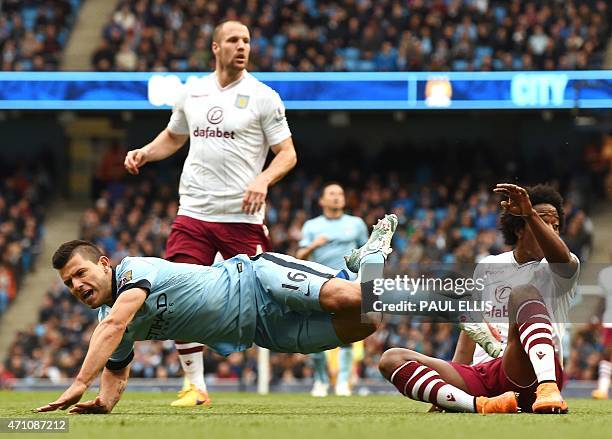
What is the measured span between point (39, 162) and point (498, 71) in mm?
9177

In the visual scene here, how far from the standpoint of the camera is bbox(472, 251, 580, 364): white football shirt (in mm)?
6605

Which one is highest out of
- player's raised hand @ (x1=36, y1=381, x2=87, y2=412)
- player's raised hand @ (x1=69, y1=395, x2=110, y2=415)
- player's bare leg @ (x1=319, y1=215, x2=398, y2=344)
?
player's bare leg @ (x1=319, y1=215, x2=398, y2=344)

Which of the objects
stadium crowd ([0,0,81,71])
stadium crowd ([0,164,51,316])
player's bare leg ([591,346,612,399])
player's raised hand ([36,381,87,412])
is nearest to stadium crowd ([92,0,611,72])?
stadium crowd ([0,0,81,71])

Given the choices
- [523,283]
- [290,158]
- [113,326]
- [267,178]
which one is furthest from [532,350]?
[290,158]

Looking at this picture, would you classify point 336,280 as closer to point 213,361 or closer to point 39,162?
point 213,361

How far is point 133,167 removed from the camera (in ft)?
26.6

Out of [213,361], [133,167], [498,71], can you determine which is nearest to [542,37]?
[498,71]

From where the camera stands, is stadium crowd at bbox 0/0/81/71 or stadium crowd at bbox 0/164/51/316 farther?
stadium crowd at bbox 0/0/81/71

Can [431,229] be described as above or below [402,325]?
above

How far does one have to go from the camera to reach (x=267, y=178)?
7.80m

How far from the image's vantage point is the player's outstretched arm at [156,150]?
26.9 ft

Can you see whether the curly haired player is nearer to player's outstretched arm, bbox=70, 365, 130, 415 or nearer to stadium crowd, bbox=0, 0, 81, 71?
player's outstretched arm, bbox=70, 365, 130, 415

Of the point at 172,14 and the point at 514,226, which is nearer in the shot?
the point at 514,226

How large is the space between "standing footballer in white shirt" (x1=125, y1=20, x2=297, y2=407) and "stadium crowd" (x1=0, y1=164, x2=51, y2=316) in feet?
42.8
